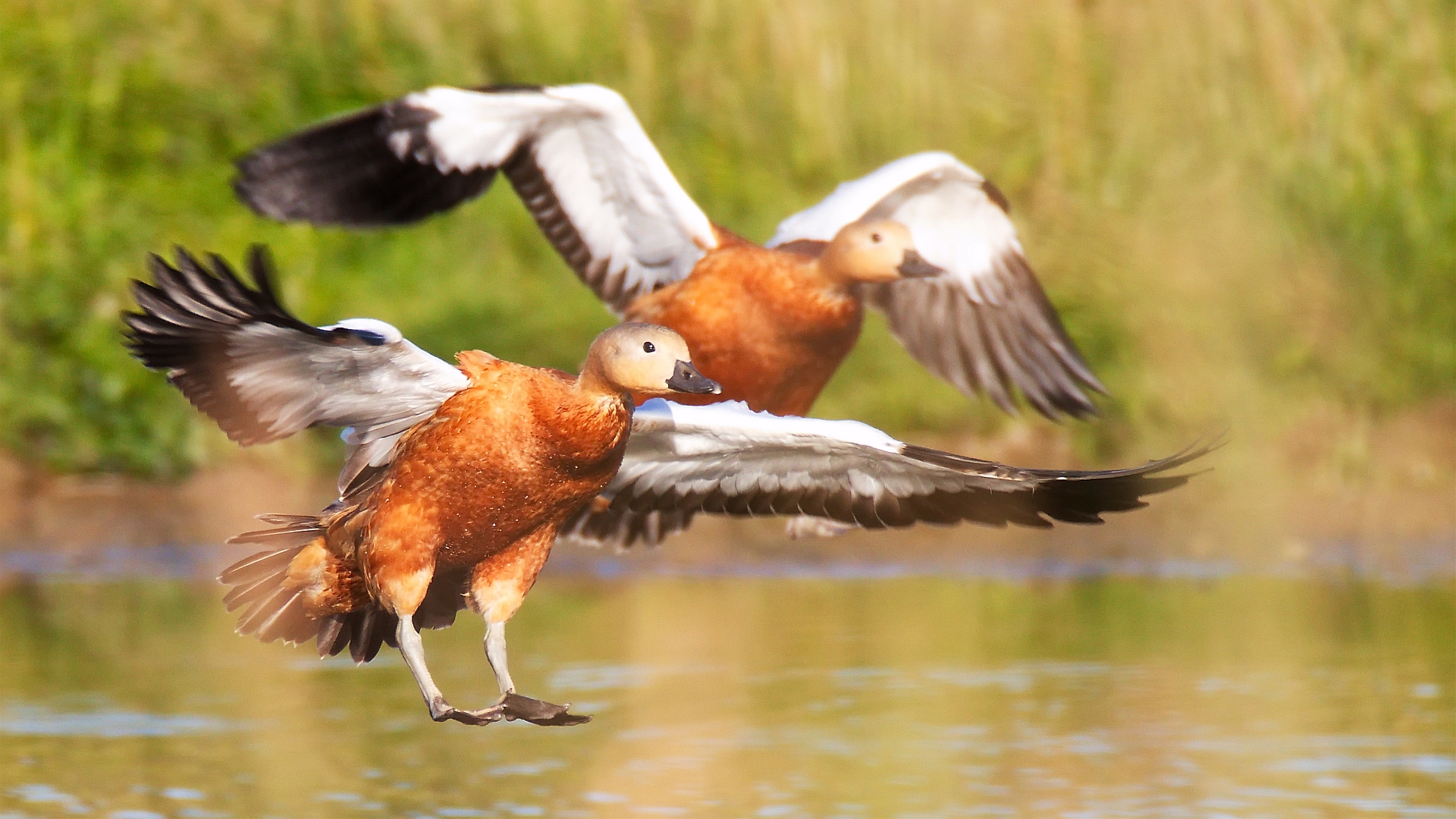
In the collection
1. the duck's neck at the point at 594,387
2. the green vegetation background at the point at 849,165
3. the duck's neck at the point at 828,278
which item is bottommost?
the duck's neck at the point at 594,387

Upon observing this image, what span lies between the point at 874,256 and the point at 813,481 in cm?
96

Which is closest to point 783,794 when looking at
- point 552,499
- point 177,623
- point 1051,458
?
point 552,499

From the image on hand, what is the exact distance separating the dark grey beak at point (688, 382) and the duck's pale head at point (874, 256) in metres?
1.75

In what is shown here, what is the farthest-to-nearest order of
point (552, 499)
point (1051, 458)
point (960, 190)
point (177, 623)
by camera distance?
point (1051, 458) → point (177, 623) → point (960, 190) → point (552, 499)

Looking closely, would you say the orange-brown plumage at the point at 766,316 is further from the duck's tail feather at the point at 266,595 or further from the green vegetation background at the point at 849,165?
the green vegetation background at the point at 849,165

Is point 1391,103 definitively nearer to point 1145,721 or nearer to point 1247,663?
point 1247,663

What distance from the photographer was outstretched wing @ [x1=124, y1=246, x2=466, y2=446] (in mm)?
5629

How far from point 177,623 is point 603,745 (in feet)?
8.35

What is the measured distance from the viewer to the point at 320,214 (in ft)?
24.2

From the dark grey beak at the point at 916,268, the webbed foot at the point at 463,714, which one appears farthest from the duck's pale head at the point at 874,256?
the webbed foot at the point at 463,714

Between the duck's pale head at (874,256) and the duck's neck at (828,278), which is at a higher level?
the duck's pale head at (874,256)

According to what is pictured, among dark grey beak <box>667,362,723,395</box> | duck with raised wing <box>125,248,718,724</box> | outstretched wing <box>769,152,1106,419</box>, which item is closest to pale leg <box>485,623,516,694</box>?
duck with raised wing <box>125,248,718,724</box>

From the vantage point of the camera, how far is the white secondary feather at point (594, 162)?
755 cm

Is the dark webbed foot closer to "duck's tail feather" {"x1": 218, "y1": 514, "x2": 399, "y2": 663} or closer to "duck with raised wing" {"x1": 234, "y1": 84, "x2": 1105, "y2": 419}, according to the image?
"duck's tail feather" {"x1": 218, "y1": 514, "x2": 399, "y2": 663}
